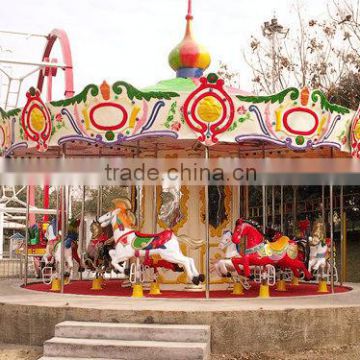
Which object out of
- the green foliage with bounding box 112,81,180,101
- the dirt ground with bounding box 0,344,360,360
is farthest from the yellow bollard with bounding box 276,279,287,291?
the green foliage with bounding box 112,81,180,101

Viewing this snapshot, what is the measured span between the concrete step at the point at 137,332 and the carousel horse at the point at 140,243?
8.35 ft

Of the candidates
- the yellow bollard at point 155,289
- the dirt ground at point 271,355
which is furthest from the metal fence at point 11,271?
the dirt ground at point 271,355

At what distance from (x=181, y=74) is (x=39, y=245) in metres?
7.15

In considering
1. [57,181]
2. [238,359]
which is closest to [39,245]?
[57,181]

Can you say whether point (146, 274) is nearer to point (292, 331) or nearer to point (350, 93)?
point (292, 331)

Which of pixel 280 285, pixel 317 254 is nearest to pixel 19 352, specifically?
pixel 280 285

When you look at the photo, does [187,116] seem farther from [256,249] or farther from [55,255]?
[55,255]

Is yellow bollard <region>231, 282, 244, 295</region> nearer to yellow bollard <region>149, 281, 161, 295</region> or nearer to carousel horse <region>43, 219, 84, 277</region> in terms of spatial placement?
yellow bollard <region>149, 281, 161, 295</region>

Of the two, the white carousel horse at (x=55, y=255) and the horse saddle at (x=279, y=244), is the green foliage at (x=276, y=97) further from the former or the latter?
the white carousel horse at (x=55, y=255)

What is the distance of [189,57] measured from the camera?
11.8m

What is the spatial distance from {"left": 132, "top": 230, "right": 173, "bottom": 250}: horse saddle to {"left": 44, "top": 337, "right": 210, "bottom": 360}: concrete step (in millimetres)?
2919

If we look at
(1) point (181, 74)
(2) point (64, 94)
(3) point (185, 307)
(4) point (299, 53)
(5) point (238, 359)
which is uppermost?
(4) point (299, 53)

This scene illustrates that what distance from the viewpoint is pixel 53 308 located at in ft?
27.0

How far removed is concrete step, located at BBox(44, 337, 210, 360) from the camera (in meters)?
7.14
